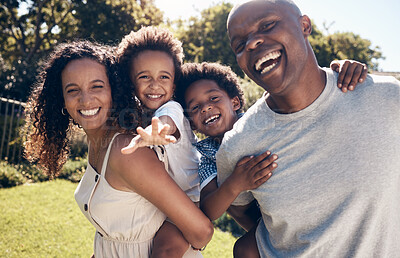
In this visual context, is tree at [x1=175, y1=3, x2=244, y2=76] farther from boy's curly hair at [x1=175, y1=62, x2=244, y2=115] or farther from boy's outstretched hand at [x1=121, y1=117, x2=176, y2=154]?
boy's outstretched hand at [x1=121, y1=117, x2=176, y2=154]

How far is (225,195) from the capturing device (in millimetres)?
2150

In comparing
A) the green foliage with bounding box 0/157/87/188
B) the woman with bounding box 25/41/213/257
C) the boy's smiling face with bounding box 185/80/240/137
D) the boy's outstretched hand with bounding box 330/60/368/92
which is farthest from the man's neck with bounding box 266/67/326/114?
the green foliage with bounding box 0/157/87/188

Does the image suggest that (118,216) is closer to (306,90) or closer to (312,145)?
(312,145)

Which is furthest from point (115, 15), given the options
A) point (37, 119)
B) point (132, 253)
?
point (132, 253)

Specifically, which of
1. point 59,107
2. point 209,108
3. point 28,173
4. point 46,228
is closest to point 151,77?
point 209,108

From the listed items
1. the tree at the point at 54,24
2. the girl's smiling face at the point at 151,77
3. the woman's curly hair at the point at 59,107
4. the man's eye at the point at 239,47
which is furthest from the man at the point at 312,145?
the tree at the point at 54,24

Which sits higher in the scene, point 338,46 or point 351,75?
A: point 338,46

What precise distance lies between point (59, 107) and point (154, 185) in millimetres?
1294

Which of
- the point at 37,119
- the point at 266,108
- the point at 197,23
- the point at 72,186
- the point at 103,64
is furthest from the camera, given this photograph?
the point at 197,23

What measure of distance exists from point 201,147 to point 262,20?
4.25ft

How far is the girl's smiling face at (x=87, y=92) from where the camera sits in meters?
2.26

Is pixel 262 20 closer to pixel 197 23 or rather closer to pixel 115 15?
pixel 197 23

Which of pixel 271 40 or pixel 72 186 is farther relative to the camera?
pixel 72 186

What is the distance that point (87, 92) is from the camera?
2264mm
